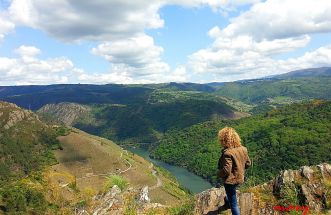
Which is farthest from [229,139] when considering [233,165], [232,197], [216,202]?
[216,202]

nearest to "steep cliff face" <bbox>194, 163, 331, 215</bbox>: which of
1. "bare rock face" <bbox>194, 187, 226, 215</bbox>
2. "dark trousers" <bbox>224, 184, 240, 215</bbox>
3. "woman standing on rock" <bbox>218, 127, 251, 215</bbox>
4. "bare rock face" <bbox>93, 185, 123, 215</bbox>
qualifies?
"bare rock face" <bbox>194, 187, 226, 215</bbox>

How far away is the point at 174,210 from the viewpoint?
60.2 ft

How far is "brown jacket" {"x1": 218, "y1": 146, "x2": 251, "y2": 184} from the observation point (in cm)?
1456

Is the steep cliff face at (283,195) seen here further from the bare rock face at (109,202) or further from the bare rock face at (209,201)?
the bare rock face at (109,202)

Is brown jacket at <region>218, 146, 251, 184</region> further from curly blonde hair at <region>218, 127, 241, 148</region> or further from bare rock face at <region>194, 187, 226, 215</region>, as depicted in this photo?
bare rock face at <region>194, 187, 226, 215</region>

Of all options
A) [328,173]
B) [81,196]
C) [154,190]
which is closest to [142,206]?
[81,196]

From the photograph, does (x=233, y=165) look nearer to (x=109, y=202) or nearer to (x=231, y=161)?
(x=231, y=161)

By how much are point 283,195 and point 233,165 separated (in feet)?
14.5

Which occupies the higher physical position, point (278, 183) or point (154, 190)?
point (278, 183)

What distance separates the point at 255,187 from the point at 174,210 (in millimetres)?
4367

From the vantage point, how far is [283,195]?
17500 millimetres

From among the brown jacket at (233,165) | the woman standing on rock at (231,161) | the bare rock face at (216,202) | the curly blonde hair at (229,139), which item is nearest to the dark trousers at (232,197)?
the woman standing on rock at (231,161)

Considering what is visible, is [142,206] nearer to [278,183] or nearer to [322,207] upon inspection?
[278,183]

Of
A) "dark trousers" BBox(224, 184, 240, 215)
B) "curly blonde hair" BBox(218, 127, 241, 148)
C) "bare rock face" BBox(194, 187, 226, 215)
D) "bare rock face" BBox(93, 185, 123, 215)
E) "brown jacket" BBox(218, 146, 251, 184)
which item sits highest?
"curly blonde hair" BBox(218, 127, 241, 148)
